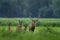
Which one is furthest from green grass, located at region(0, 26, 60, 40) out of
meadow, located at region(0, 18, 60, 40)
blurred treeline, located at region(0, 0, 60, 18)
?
blurred treeline, located at region(0, 0, 60, 18)

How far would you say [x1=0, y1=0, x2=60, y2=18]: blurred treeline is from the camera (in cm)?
255

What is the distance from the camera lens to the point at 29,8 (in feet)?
8.45

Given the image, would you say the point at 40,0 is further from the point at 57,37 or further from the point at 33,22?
the point at 57,37

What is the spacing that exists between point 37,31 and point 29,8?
11.1 inches

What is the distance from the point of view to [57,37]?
8.06 ft

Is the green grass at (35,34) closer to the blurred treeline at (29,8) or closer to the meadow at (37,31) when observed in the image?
the meadow at (37,31)

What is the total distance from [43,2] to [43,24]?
0.26 meters

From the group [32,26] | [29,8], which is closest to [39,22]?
[32,26]

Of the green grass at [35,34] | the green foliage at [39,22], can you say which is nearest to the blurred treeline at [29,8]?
the green foliage at [39,22]

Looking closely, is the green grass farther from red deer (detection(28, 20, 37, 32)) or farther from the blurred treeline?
the blurred treeline

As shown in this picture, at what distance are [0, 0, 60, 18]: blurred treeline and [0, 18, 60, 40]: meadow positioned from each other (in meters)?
0.06

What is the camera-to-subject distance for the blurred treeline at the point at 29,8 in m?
2.55

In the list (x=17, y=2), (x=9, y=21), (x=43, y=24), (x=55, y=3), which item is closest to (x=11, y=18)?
(x=9, y=21)

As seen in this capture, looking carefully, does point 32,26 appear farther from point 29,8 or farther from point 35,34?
point 29,8
